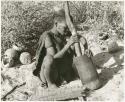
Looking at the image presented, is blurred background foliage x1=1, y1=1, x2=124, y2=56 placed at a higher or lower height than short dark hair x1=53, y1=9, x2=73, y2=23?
lower

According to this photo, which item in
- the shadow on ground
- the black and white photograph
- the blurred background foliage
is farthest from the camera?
the blurred background foliage

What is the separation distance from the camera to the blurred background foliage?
6.17 meters

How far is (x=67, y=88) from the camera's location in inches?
175

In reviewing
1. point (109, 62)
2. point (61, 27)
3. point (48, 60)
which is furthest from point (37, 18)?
point (48, 60)

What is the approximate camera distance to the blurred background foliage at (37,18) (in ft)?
20.2

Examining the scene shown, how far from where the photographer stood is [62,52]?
4.49m

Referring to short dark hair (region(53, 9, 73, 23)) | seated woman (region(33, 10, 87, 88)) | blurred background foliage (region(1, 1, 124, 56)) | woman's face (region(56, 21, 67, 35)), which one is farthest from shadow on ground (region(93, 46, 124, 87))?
short dark hair (region(53, 9, 73, 23))

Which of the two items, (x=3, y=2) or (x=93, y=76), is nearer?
(x=93, y=76)

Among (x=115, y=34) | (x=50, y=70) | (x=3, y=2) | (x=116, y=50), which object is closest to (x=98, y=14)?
(x=115, y=34)

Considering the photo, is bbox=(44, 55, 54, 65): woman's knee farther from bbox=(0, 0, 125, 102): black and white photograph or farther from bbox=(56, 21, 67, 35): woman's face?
bbox=(56, 21, 67, 35): woman's face

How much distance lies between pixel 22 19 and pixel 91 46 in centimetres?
136

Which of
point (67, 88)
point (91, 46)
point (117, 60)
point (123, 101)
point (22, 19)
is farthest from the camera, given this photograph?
point (22, 19)

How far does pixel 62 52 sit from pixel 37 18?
6.75 ft

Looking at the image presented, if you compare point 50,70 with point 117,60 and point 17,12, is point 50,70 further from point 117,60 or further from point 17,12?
point 17,12
